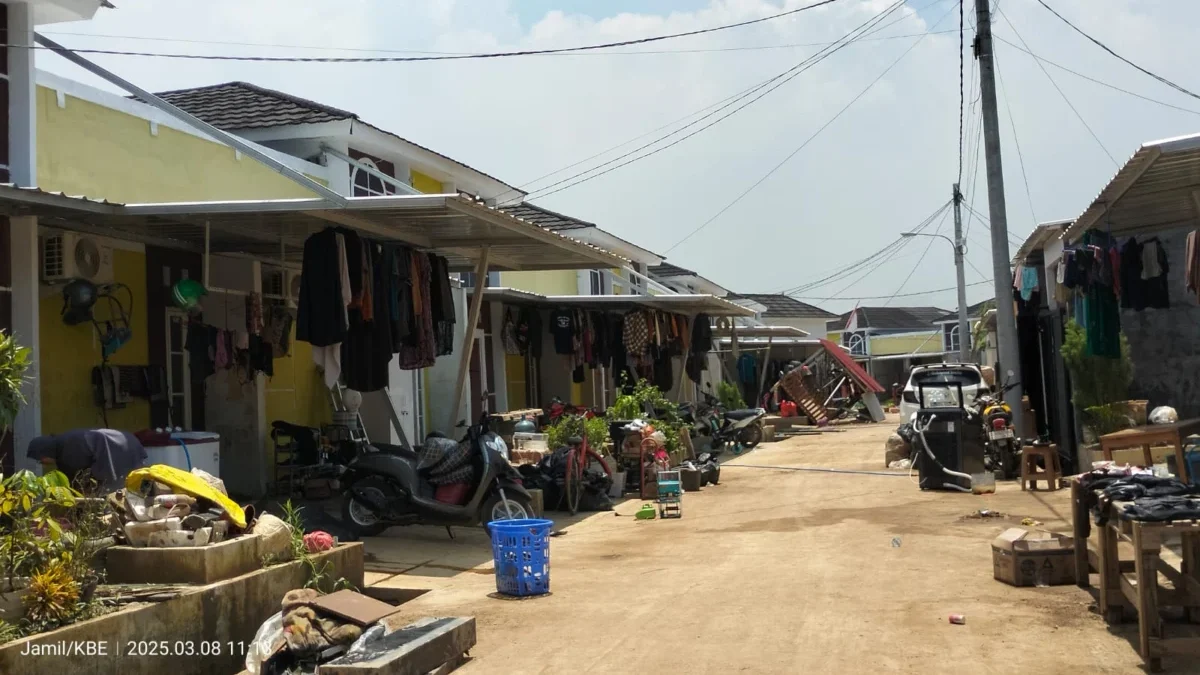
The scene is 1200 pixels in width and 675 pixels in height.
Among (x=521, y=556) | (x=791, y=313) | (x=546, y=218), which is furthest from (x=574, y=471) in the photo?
(x=791, y=313)

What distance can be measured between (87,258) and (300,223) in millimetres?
1895

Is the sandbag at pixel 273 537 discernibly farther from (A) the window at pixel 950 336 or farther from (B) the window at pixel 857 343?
(B) the window at pixel 857 343

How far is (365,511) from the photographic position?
1062 centimetres

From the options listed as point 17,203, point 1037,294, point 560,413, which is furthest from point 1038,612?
point 560,413

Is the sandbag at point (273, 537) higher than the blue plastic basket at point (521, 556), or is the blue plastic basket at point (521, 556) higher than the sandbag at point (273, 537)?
the sandbag at point (273, 537)

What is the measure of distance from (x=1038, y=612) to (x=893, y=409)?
104 ft

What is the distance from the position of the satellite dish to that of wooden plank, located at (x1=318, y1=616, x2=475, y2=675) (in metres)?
5.52

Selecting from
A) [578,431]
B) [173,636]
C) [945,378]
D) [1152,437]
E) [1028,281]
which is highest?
[1028,281]

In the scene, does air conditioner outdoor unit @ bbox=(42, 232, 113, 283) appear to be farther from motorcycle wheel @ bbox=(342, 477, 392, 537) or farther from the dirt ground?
the dirt ground

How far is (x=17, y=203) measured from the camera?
27.8 feet

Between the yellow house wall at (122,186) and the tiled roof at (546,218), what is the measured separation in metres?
10.8

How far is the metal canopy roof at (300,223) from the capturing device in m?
9.04

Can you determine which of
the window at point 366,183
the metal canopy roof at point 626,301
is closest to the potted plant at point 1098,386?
the metal canopy roof at point 626,301

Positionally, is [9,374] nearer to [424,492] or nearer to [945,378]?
[424,492]
